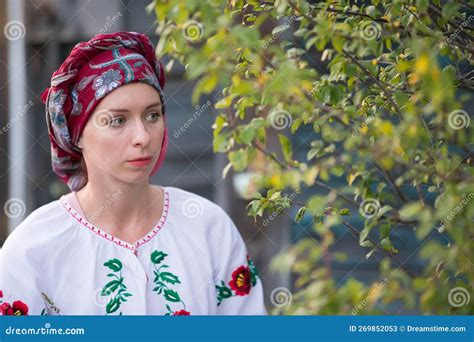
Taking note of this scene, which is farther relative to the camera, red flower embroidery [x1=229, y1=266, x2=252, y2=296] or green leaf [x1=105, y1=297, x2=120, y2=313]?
red flower embroidery [x1=229, y1=266, x2=252, y2=296]

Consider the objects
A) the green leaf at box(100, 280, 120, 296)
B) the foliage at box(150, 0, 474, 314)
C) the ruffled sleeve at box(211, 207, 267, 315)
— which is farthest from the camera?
the ruffled sleeve at box(211, 207, 267, 315)

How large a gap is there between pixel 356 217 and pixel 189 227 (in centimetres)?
100

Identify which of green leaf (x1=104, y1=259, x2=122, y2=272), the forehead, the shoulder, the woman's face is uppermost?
the forehead

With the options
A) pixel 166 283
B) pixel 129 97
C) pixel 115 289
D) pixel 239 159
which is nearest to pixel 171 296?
pixel 166 283

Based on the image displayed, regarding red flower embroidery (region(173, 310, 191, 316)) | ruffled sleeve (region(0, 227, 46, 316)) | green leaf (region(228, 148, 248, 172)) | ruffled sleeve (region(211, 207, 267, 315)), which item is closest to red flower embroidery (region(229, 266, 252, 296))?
ruffled sleeve (region(211, 207, 267, 315))

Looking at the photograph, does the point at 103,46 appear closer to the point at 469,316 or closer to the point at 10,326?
the point at 10,326

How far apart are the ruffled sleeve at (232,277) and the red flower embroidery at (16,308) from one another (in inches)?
20.5

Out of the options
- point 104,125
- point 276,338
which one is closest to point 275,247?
point 276,338

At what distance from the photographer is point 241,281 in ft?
7.55

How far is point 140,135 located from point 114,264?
1.17ft

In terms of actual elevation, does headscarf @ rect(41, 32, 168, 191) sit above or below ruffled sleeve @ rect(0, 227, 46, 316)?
above

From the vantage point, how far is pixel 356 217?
307 centimetres

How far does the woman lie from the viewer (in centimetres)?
212

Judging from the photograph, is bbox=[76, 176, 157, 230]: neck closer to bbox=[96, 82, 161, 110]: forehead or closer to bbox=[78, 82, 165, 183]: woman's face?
bbox=[78, 82, 165, 183]: woman's face
